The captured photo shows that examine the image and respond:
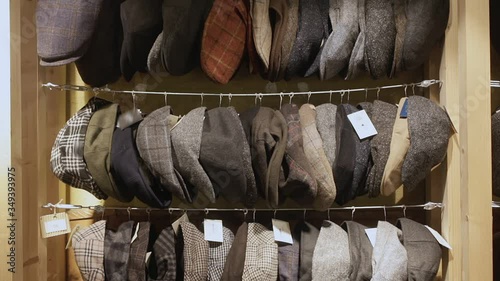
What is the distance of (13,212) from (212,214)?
23.8 inches

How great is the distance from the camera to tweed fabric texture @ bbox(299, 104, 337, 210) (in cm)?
133

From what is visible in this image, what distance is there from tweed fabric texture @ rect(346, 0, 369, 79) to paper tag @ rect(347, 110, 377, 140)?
0.13m

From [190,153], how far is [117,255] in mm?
378

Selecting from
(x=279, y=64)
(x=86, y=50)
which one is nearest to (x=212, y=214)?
(x=279, y=64)

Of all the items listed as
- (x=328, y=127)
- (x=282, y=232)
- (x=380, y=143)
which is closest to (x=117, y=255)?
(x=282, y=232)

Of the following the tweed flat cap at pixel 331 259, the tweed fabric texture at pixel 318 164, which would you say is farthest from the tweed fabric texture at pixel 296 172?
the tweed flat cap at pixel 331 259

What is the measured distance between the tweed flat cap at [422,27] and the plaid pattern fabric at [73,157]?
38.5 inches

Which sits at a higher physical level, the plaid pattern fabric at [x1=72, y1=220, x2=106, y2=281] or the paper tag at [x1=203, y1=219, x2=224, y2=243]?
the paper tag at [x1=203, y1=219, x2=224, y2=243]

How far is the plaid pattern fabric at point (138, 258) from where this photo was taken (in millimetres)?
1357

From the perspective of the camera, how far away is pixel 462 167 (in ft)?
4.52

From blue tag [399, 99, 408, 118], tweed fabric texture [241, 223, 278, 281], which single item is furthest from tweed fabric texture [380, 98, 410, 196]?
tweed fabric texture [241, 223, 278, 281]

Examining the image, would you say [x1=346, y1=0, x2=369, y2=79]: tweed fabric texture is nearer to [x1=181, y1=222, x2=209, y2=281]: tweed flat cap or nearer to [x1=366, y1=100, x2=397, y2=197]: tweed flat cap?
[x1=366, y1=100, x2=397, y2=197]: tweed flat cap

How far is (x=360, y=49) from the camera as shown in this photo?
1387mm

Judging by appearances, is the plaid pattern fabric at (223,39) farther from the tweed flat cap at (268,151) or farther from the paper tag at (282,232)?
the paper tag at (282,232)
